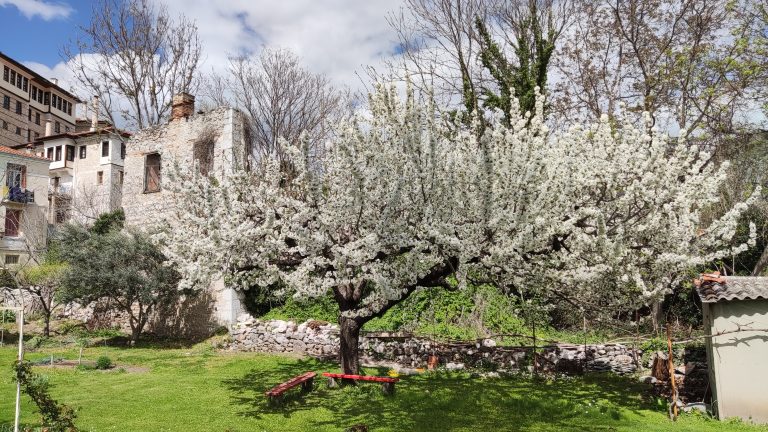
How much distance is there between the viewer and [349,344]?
36.2 feet

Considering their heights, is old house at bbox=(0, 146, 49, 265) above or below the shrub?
above

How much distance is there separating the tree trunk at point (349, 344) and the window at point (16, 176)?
34589 mm

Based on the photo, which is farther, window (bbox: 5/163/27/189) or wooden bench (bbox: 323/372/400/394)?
window (bbox: 5/163/27/189)

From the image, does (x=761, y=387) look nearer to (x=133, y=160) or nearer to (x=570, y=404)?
(x=570, y=404)

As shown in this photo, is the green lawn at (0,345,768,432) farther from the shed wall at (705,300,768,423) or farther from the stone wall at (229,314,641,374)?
Result: the stone wall at (229,314,641,374)

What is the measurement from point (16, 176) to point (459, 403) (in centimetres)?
3912

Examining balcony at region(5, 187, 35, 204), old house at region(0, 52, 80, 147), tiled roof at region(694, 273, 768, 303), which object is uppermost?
old house at region(0, 52, 80, 147)

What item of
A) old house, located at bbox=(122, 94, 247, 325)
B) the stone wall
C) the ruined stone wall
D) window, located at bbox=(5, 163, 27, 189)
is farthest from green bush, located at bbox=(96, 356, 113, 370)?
window, located at bbox=(5, 163, 27, 189)

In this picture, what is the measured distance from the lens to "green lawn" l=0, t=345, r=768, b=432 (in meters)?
8.60

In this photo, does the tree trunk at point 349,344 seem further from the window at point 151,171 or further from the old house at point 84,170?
the old house at point 84,170

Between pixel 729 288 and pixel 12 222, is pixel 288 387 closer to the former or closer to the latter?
pixel 729 288

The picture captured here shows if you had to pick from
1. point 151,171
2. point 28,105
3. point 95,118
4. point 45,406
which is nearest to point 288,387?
point 45,406

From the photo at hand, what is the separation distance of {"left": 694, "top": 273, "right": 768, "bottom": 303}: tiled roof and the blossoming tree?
1043 millimetres

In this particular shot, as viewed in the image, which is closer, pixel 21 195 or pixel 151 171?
pixel 151 171
